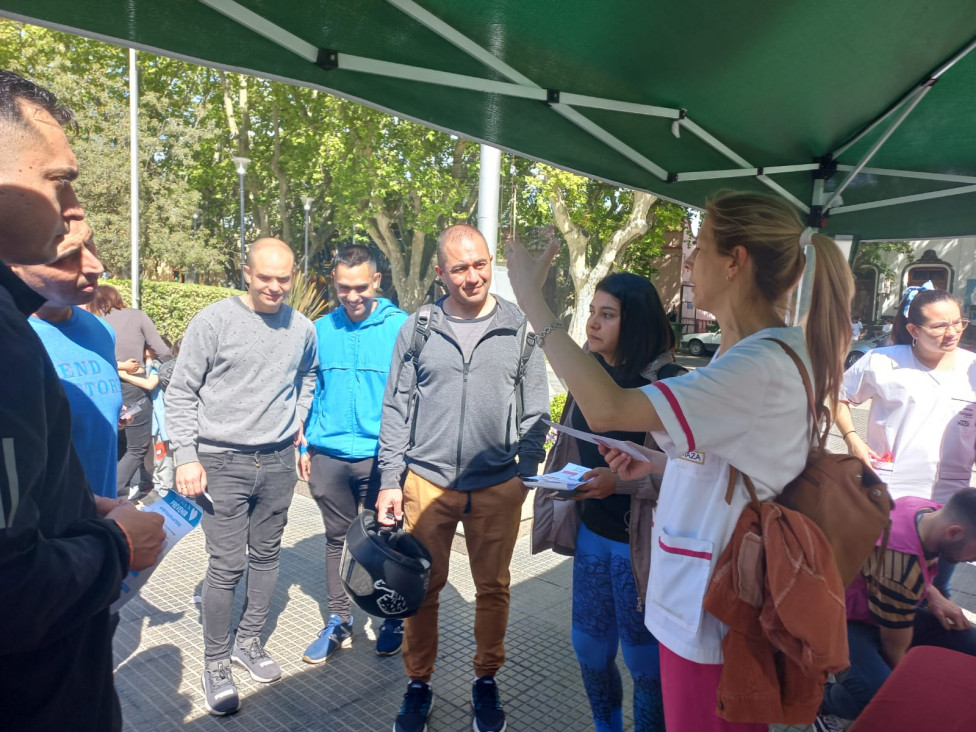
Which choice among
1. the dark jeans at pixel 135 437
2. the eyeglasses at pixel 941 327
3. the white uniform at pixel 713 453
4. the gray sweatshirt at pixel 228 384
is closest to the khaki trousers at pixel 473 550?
the gray sweatshirt at pixel 228 384

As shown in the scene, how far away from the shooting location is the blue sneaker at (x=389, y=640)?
3.81 m

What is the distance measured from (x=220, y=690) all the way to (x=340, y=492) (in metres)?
1.10

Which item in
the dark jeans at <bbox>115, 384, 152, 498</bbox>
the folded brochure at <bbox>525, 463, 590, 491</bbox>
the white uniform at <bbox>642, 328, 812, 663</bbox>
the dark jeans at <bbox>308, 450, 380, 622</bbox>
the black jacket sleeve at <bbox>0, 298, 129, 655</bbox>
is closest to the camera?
the black jacket sleeve at <bbox>0, 298, 129, 655</bbox>

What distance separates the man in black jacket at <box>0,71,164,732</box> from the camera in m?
1.18

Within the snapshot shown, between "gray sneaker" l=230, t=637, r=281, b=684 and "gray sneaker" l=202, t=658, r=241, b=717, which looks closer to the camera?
"gray sneaker" l=202, t=658, r=241, b=717

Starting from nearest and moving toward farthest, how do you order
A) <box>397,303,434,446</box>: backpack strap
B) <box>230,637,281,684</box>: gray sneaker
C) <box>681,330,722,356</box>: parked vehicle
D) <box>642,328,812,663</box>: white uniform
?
<box>642,328,812,663</box>: white uniform
<box>397,303,434,446</box>: backpack strap
<box>230,637,281,684</box>: gray sneaker
<box>681,330,722,356</box>: parked vehicle

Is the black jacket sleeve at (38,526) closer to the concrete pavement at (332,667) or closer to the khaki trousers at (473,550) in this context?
the khaki trousers at (473,550)

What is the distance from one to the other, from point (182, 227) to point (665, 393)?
24.7 metres

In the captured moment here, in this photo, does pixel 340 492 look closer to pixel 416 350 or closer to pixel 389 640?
pixel 389 640

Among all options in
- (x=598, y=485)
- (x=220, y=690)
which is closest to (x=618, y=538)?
(x=598, y=485)

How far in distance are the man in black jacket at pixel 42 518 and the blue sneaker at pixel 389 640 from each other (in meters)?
2.35

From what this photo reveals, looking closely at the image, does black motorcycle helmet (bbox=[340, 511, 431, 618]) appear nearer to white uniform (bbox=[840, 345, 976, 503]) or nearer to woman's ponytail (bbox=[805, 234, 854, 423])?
woman's ponytail (bbox=[805, 234, 854, 423])

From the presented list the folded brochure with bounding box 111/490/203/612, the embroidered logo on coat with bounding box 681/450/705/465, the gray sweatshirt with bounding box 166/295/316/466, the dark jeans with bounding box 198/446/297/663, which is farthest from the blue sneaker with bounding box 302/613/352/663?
the embroidered logo on coat with bounding box 681/450/705/465

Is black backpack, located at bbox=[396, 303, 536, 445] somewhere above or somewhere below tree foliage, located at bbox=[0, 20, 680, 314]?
below
